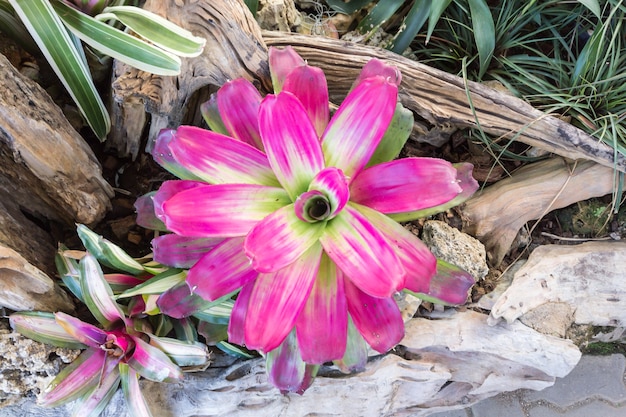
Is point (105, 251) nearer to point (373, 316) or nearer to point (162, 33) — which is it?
point (162, 33)

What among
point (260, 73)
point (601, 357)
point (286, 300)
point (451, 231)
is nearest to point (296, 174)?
point (286, 300)

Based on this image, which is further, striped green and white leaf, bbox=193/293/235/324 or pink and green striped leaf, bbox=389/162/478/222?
striped green and white leaf, bbox=193/293/235/324

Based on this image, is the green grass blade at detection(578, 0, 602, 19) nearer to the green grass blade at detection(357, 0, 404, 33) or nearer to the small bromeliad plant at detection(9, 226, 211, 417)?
the green grass blade at detection(357, 0, 404, 33)

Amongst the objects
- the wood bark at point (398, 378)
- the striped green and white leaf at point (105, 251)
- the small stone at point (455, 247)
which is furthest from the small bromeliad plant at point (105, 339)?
the small stone at point (455, 247)

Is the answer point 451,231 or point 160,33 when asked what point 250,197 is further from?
point 451,231

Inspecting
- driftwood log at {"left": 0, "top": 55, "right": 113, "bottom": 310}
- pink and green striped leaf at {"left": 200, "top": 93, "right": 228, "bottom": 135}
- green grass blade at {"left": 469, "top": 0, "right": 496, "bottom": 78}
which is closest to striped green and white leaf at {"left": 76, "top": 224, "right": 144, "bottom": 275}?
driftwood log at {"left": 0, "top": 55, "right": 113, "bottom": 310}

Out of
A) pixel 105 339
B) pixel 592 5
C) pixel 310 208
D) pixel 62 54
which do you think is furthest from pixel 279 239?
pixel 592 5
